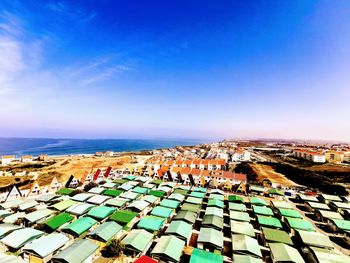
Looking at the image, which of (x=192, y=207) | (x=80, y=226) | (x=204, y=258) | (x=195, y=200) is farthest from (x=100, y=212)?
(x=204, y=258)

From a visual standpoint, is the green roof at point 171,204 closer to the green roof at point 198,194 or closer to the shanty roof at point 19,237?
the green roof at point 198,194

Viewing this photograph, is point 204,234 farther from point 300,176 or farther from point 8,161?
point 8,161

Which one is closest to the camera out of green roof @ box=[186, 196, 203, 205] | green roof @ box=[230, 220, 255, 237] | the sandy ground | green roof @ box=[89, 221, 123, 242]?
green roof @ box=[89, 221, 123, 242]

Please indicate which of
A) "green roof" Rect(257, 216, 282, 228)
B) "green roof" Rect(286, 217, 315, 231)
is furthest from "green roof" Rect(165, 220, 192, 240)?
"green roof" Rect(286, 217, 315, 231)

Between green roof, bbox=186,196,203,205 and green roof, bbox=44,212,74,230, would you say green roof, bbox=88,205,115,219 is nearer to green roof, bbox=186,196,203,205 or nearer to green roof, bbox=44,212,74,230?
green roof, bbox=44,212,74,230

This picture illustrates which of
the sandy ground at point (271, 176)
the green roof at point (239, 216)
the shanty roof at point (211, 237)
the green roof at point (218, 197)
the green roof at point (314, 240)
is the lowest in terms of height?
the sandy ground at point (271, 176)

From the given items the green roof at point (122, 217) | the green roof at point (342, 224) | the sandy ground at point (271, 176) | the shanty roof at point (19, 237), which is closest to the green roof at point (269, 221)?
the green roof at point (342, 224)
